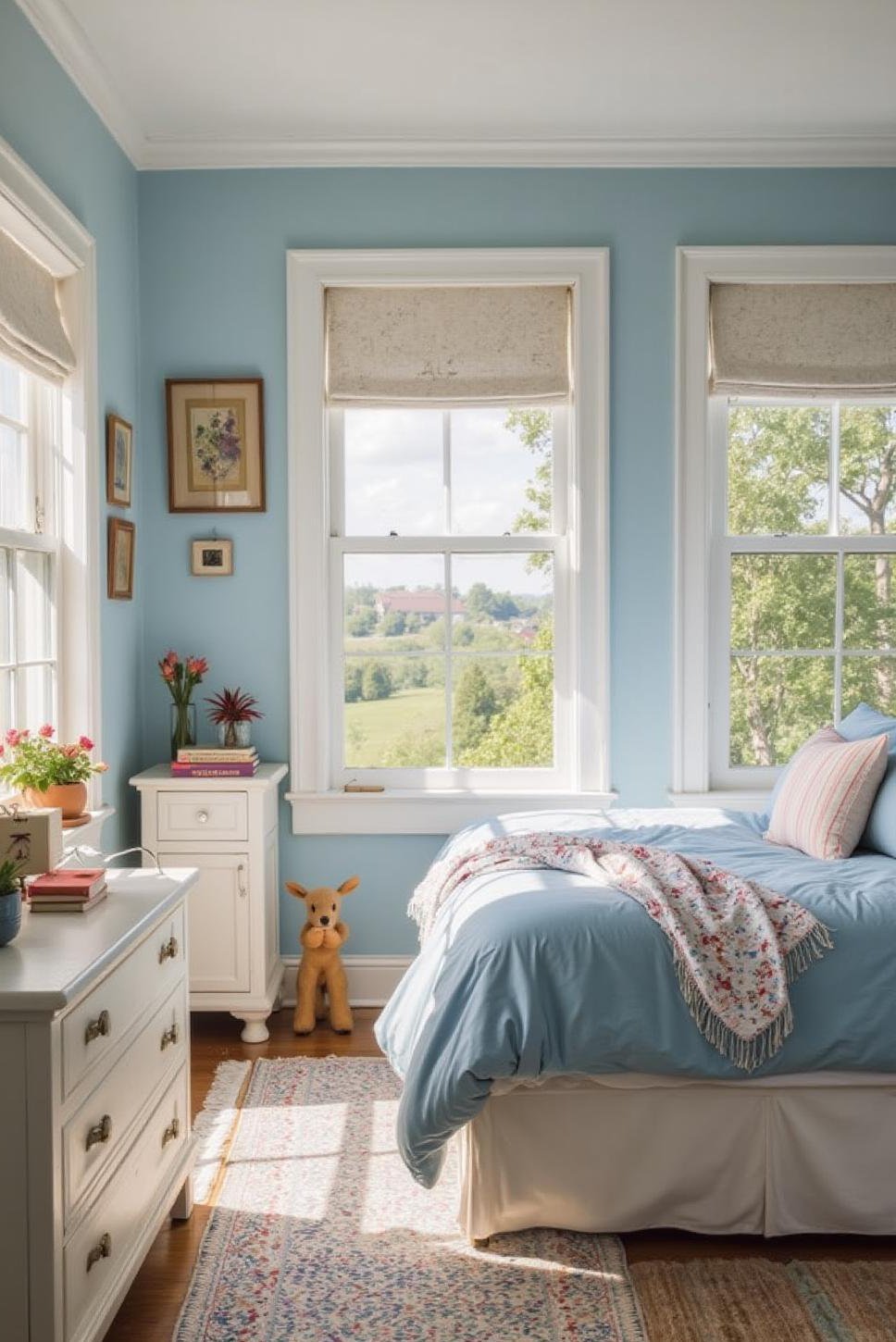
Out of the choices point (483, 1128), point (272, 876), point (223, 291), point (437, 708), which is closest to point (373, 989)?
point (272, 876)

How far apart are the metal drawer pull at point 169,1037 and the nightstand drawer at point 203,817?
121 cm

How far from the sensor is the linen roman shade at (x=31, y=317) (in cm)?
283

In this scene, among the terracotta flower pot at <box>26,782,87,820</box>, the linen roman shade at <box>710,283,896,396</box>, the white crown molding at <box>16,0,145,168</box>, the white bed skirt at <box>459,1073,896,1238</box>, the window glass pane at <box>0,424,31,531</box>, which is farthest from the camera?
the linen roman shade at <box>710,283,896,396</box>

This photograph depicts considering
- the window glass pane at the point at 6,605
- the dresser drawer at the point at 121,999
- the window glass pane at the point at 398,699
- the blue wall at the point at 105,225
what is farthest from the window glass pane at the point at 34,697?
the window glass pane at the point at 398,699

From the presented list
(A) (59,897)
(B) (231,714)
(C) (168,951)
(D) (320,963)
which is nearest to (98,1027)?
(A) (59,897)

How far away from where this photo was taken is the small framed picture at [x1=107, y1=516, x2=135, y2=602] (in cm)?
359

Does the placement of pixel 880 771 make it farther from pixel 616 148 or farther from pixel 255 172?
pixel 255 172

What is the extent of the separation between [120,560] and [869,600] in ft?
8.49

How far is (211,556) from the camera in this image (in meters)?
3.98

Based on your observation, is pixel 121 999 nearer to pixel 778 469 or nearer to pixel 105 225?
pixel 105 225

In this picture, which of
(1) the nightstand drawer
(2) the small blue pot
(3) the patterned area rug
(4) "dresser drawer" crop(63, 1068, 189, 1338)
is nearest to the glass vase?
(1) the nightstand drawer

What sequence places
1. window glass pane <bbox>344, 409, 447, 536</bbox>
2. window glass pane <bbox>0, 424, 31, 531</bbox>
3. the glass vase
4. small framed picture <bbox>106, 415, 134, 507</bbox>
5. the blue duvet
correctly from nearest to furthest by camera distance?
the blue duvet → window glass pane <bbox>0, 424, 31, 531</bbox> → small framed picture <bbox>106, 415, 134, 507</bbox> → the glass vase → window glass pane <bbox>344, 409, 447, 536</bbox>

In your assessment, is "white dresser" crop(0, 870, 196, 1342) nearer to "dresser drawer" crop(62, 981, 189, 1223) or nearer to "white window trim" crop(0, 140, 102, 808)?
"dresser drawer" crop(62, 981, 189, 1223)

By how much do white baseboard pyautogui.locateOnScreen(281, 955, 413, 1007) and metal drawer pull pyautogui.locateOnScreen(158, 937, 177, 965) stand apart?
1.63 meters
